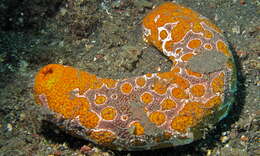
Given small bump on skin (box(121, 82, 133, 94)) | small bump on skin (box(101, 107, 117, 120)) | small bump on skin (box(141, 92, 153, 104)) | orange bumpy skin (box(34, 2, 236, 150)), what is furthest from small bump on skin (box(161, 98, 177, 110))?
small bump on skin (box(101, 107, 117, 120))

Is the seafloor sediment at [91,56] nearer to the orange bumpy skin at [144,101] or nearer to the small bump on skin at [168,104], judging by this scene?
the orange bumpy skin at [144,101]

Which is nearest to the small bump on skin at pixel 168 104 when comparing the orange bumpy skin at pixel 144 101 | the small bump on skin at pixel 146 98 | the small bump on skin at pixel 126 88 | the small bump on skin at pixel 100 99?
the orange bumpy skin at pixel 144 101

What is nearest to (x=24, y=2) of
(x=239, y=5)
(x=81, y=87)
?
(x=81, y=87)

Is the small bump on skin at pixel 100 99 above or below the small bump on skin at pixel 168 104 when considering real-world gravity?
below

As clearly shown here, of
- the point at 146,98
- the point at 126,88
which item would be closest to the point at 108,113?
the point at 126,88

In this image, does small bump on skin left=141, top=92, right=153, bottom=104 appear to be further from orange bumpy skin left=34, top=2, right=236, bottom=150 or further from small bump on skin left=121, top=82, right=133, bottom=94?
small bump on skin left=121, top=82, right=133, bottom=94

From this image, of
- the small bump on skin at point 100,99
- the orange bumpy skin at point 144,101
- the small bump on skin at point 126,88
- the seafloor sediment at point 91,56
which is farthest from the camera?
the seafloor sediment at point 91,56

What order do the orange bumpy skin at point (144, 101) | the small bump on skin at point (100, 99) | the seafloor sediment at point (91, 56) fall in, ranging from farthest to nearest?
the seafloor sediment at point (91, 56), the small bump on skin at point (100, 99), the orange bumpy skin at point (144, 101)

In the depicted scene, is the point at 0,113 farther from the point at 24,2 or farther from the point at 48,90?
the point at 24,2

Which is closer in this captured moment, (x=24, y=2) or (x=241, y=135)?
(x=241, y=135)
